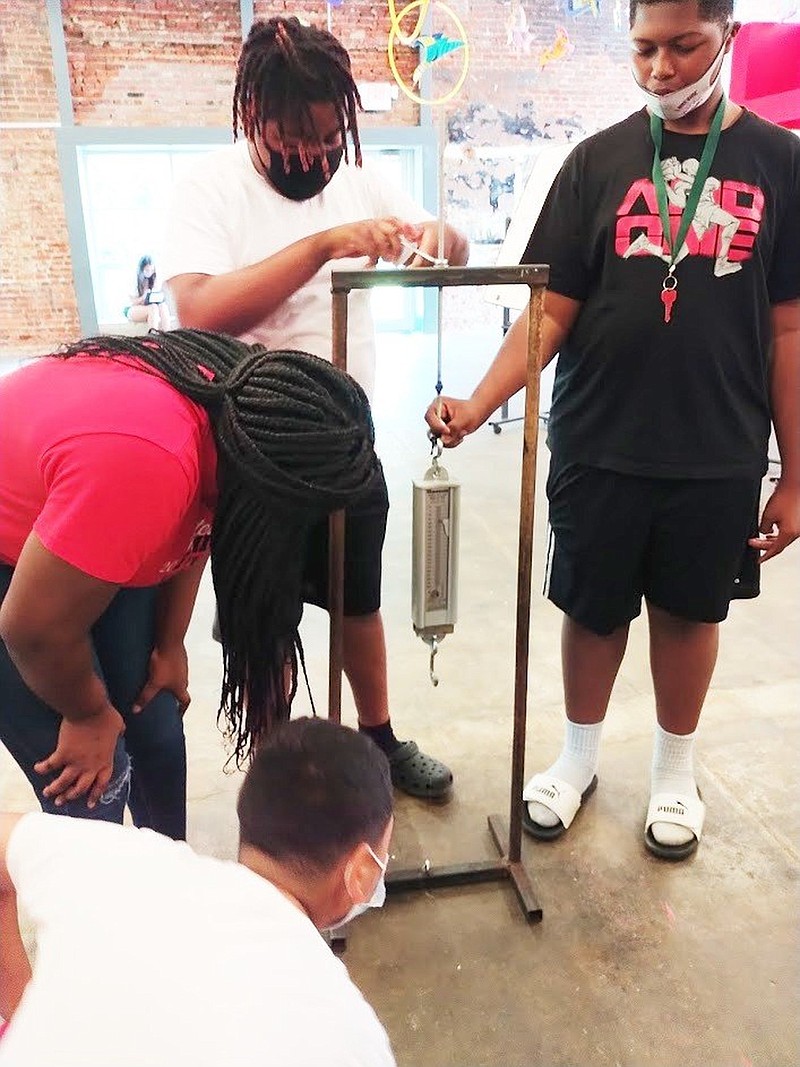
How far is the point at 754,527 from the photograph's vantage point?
154 cm

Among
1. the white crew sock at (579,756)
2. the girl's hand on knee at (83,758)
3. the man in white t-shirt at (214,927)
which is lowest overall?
the white crew sock at (579,756)

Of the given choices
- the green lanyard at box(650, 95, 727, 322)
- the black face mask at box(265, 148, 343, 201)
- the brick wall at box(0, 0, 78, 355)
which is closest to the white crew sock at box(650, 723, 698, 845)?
the green lanyard at box(650, 95, 727, 322)

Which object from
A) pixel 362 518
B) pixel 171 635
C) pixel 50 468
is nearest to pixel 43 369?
pixel 50 468

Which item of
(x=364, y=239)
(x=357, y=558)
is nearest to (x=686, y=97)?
(x=364, y=239)

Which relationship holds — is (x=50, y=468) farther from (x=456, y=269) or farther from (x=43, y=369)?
(x=456, y=269)

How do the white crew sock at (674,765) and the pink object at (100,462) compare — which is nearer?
the pink object at (100,462)

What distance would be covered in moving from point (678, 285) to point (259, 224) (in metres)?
0.66

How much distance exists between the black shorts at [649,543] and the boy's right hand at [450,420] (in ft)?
0.99

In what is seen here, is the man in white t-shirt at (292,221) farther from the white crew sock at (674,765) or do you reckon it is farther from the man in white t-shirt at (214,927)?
the white crew sock at (674,765)

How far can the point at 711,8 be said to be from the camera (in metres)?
1.27

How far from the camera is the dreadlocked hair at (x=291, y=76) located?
4.02ft

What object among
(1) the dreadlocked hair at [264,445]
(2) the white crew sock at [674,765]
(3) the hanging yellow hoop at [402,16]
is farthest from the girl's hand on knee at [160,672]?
(3) the hanging yellow hoop at [402,16]

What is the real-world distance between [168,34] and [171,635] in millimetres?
7943

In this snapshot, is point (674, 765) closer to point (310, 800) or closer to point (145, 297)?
point (310, 800)
